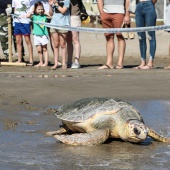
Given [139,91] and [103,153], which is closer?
[103,153]

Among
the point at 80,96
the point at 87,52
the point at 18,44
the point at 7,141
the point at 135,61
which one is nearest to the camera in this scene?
the point at 7,141

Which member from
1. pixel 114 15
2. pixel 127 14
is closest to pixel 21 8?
pixel 114 15

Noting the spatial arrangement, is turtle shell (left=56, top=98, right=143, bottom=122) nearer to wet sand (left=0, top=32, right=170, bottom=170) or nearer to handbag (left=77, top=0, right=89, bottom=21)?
wet sand (left=0, top=32, right=170, bottom=170)

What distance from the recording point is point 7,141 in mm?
5941

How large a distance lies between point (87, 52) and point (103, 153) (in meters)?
12.1

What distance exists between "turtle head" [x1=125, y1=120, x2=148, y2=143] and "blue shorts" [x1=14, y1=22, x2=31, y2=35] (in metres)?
7.66

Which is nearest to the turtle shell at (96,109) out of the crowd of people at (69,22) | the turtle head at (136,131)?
the turtle head at (136,131)

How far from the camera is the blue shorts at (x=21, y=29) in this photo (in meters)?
13.1

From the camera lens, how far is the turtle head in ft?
18.6

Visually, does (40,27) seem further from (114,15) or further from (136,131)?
(136,131)

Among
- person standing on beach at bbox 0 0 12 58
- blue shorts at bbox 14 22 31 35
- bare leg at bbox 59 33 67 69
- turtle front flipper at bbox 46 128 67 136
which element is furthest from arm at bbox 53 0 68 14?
turtle front flipper at bbox 46 128 67 136

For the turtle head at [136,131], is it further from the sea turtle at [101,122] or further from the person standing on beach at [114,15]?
the person standing on beach at [114,15]

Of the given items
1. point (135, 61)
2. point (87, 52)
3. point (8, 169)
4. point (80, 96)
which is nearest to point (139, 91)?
point (80, 96)

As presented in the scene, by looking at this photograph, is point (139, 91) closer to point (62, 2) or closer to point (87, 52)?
point (62, 2)
